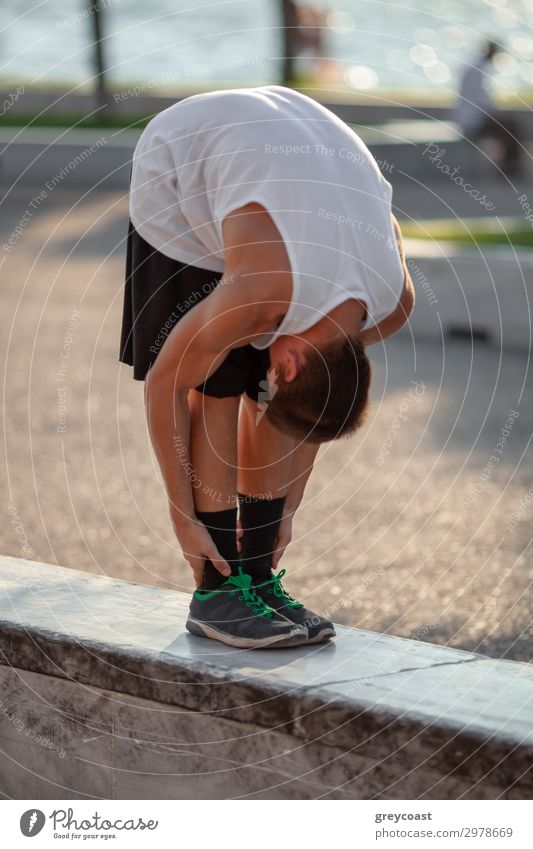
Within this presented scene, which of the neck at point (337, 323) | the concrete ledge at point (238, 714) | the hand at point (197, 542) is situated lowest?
the concrete ledge at point (238, 714)

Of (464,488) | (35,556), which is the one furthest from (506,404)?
(35,556)

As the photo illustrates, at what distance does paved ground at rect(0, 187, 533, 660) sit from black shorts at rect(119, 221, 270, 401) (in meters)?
1.33

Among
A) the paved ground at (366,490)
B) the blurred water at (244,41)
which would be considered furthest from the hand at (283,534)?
the blurred water at (244,41)

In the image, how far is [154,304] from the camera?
2.92m

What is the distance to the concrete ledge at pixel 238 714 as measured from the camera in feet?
8.08

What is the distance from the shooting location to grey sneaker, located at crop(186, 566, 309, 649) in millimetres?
2930

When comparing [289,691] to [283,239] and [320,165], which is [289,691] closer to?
[283,239]

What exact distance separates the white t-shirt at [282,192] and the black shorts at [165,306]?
0.04 m

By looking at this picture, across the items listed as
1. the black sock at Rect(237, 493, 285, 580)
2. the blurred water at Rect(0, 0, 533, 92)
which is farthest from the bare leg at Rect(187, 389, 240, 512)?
the blurred water at Rect(0, 0, 533, 92)

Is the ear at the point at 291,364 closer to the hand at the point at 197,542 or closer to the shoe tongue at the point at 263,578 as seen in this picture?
the hand at the point at 197,542

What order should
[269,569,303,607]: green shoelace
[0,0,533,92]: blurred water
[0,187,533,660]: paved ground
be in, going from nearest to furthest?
[269,569,303,607]: green shoelace
[0,187,533,660]: paved ground
[0,0,533,92]: blurred water

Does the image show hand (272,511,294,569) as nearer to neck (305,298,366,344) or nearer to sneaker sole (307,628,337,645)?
sneaker sole (307,628,337,645)
